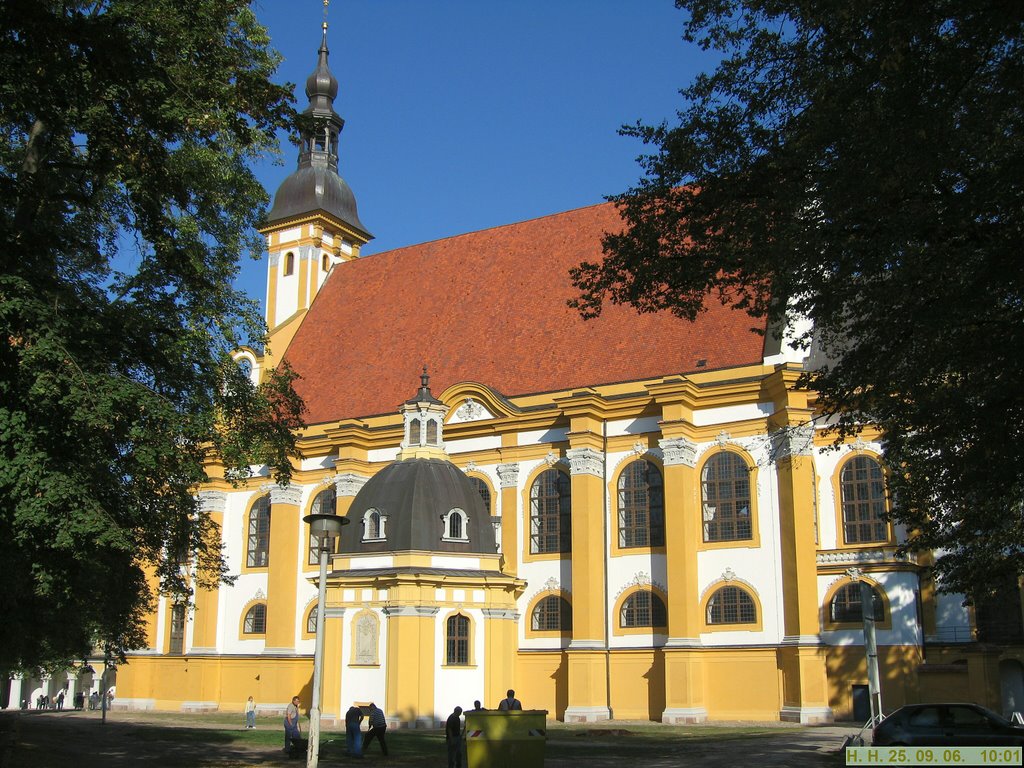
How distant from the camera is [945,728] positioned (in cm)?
1586

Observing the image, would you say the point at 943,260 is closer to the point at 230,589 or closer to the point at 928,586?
the point at 928,586

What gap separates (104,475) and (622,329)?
24971mm

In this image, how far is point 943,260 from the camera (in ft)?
38.1

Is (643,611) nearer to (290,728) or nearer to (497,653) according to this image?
(497,653)

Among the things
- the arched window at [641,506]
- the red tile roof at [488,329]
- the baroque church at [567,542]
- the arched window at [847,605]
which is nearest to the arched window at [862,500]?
the baroque church at [567,542]

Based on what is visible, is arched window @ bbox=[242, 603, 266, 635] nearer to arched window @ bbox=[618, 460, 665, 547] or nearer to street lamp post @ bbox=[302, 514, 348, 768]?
arched window @ bbox=[618, 460, 665, 547]

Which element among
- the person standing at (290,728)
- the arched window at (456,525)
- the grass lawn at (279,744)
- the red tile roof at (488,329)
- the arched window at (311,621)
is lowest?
the grass lawn at (279,744)

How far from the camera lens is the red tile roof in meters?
34.9

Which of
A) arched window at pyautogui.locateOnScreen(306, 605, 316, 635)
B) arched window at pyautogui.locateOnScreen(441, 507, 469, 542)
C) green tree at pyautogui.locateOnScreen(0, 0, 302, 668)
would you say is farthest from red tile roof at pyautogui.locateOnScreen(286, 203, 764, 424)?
green tree at pyautogui.locateOnScreen(0, 0, 302, 668)

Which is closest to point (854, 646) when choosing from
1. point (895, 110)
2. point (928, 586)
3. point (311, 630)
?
point (928, 586)

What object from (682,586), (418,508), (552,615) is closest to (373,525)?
(418,508)

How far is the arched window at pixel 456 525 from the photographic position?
30891 mm

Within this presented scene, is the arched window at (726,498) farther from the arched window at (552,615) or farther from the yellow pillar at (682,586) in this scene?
the arched window at (552,615)

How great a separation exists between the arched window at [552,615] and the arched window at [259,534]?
456 inches
